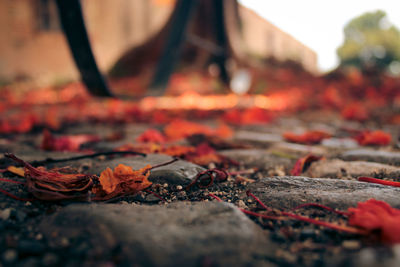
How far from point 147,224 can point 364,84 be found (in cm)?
Answer: 564

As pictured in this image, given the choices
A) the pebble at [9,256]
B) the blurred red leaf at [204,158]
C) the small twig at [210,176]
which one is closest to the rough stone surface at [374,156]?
the blurred red leaf at [204,158]

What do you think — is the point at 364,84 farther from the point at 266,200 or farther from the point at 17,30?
the point at 17,30

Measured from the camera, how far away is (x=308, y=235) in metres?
0.65

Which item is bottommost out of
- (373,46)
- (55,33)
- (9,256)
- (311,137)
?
(9,256)

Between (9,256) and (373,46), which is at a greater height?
(373,46)

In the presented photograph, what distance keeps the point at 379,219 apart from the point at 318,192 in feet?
0.72

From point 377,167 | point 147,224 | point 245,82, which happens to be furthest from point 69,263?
point 245,82

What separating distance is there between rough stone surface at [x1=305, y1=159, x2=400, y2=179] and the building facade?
594 centimetres

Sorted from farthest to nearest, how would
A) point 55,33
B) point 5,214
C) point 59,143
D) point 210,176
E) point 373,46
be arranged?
point 373,46 → point 55,33 → point 59,143 → point 210,176 → point 5,214

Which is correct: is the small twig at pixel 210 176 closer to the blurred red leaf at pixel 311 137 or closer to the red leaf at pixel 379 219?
the red leaf at pixel 379 219

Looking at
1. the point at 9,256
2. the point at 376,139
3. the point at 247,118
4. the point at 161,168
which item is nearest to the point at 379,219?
the point at 161,168

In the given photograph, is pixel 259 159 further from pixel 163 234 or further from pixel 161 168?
pixel 163 234

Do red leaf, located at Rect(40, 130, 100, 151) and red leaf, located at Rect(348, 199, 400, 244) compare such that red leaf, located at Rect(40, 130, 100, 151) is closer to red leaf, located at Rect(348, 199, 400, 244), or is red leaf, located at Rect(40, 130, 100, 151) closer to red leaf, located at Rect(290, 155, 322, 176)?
red leaf, located at Rect(290, 155, 322, 176)

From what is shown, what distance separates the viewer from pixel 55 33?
7328 millimetres
